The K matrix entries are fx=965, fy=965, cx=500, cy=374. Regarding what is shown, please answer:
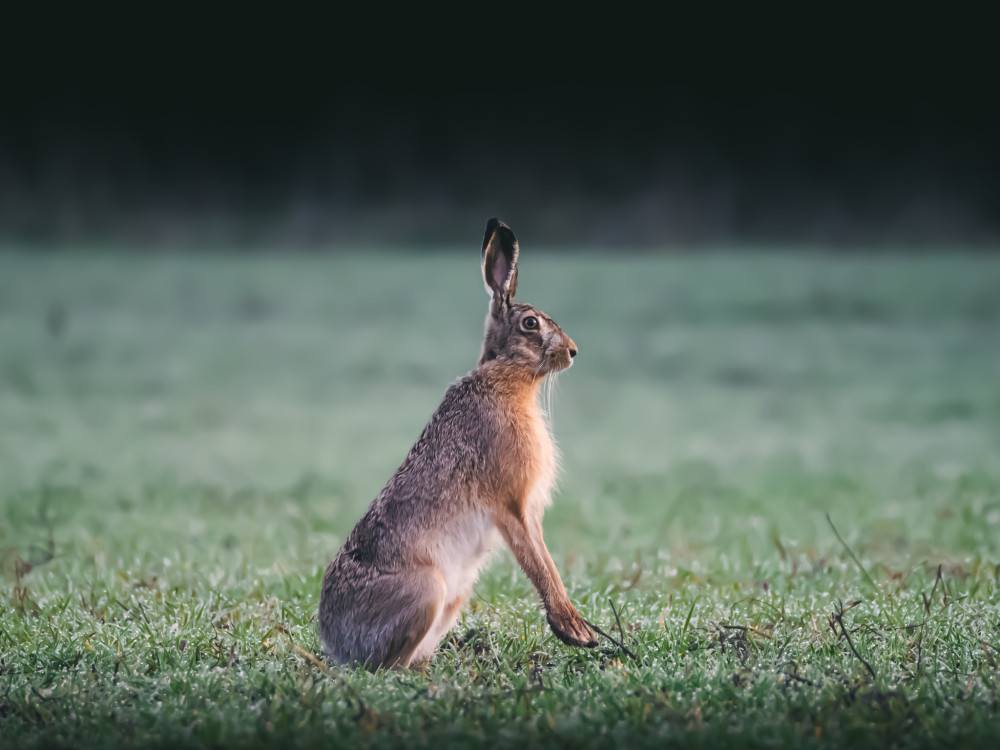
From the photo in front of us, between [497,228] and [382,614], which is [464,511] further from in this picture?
[497,228]

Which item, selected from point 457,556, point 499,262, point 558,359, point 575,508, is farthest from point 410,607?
point 575,508

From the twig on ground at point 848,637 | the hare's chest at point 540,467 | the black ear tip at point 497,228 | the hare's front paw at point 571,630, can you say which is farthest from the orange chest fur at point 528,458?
the twig on ground at point 848,637

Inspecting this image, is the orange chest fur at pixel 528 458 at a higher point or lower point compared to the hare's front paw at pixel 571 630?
higher

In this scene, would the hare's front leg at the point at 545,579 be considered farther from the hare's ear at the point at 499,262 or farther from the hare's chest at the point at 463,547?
the hare's ear at the point at 499,262

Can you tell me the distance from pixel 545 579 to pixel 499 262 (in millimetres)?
1344

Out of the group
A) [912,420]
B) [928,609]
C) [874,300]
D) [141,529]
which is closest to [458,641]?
[928,609]

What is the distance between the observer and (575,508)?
807 cm

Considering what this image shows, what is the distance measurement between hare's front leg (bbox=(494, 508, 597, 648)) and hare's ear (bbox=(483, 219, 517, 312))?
0.92 m

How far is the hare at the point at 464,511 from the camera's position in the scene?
12.4 ft

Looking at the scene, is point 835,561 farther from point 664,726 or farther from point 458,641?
point 664,726

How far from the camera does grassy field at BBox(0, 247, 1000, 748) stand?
11.1ft

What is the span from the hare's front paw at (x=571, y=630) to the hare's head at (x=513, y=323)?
3.33 ft

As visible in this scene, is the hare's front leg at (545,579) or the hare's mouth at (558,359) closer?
the hare's front leg at (545,579)

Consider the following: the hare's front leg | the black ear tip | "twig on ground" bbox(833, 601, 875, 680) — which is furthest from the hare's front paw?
the black ear tip
